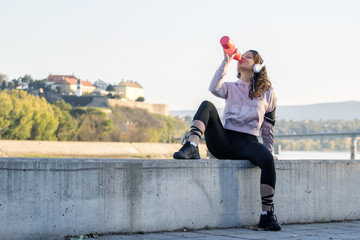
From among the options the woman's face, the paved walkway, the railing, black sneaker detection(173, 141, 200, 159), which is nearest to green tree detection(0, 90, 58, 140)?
the railing

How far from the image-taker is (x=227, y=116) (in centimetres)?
650

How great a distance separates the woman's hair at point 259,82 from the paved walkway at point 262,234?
55.0 inches

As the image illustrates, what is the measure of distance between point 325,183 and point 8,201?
12.6 ft

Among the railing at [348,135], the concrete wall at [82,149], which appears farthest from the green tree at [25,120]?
the railing at [348,135]

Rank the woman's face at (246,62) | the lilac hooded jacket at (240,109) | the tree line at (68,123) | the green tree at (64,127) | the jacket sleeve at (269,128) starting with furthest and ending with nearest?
1. the green tree at (64,127)
2. the tree line at (68,123)
3. the jacket sleeve at (269,128)
4. the woman's face at (246,62)
5. the lilac hooded jacket at (240,109)

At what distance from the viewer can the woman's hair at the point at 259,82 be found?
652cm

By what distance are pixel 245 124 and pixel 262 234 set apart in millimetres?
1227

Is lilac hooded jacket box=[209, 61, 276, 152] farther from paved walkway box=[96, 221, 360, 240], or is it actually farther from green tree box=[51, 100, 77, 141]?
green tree box=[51, 100, 77, 141]

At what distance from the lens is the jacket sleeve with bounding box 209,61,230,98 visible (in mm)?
6250

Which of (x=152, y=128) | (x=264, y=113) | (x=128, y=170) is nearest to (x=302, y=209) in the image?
(x=264, y=113)

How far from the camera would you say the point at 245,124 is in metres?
6.49

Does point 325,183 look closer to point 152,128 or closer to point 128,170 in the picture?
point 128,170

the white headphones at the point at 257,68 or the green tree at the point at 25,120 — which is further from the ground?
the green tree at the point at 25,120

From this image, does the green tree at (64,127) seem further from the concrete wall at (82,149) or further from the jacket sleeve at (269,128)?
the jacket sleeve at (269,128)
